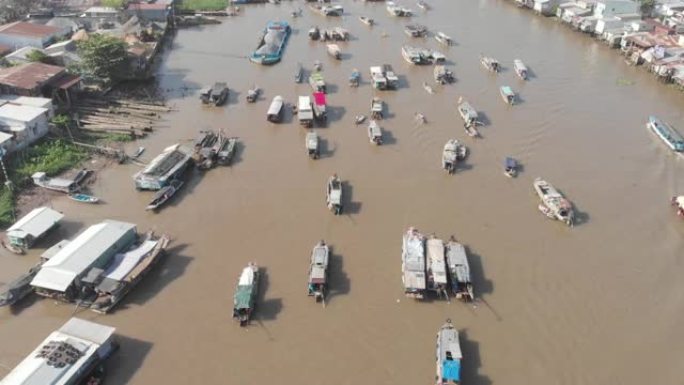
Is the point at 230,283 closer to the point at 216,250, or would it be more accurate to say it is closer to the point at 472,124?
the point at 216,250

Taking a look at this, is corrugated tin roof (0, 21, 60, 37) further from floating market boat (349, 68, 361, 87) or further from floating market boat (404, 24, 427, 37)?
floating market boat (404, 24, 427, 37)

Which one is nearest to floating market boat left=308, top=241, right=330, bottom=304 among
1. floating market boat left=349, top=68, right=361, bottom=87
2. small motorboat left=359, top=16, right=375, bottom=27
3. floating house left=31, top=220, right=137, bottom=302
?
floating house left=31, top=220, right=137, bottom=302

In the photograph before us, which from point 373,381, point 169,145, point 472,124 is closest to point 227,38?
point 169,145

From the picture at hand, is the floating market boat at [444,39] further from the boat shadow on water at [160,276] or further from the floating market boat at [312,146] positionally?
the boat shadow on water at [160,276]

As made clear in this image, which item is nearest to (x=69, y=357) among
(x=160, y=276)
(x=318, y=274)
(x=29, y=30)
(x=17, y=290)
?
(x=17, y=290)

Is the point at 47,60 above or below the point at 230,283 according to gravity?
above

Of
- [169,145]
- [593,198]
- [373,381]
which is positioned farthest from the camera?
[169,145]

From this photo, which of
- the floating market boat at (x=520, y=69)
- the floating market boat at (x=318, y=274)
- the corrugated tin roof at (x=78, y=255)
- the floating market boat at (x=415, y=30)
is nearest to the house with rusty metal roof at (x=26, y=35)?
the corrugated tin roof at (x=78, y=255)
